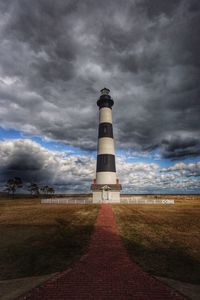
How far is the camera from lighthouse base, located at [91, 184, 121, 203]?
117 ft

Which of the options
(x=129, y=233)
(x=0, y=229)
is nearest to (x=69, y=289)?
(x=129, y=233)

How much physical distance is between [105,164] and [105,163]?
0.15 meters

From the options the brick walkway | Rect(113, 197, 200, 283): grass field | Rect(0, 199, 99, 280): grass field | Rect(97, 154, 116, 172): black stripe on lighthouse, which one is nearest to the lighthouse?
Rect(97, 154, 116, 172): black stripe on lighthouse

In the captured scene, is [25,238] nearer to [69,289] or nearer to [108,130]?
[69,289]

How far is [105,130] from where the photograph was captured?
36.8m

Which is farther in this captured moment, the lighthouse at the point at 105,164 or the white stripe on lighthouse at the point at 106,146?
the white stripe on lighthouse at the point at 106,146

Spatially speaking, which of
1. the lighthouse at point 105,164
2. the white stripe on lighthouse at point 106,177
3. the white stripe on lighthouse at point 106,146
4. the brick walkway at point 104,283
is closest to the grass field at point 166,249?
the brick walkway at point 104,283

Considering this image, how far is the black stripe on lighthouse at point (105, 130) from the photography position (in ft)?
121

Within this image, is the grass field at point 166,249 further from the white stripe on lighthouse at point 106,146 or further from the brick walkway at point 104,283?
the white stripe on lighthouse at point 106,146

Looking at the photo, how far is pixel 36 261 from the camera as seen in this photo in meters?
9.17

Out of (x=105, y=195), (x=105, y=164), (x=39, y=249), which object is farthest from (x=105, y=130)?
(x=39, y=249)

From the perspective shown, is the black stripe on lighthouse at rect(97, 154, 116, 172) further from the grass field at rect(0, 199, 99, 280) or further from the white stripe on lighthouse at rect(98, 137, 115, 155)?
the grass field at rect(0, 199, 99, 280)

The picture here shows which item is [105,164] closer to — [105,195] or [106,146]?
[106,146]

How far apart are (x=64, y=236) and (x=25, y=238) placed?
218cm
